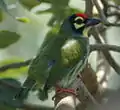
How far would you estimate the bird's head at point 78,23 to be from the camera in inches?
53.6

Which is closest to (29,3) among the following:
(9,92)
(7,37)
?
(7,37)

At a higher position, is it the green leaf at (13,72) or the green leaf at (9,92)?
the green leaf at (13,72)

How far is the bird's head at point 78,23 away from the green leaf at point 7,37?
0.30 m

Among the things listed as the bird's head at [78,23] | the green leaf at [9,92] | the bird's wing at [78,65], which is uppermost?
the bird's head at [78,23]

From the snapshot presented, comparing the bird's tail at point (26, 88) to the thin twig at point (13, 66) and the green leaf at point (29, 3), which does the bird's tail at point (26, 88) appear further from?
the green leaf at point (29, 3)

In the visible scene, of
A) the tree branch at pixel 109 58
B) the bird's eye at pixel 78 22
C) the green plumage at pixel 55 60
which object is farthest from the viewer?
the bird's eye at pixel 78 22

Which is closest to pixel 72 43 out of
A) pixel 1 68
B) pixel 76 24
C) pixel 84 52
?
pixel 84 52

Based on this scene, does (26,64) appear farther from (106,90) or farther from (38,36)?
(38,36)

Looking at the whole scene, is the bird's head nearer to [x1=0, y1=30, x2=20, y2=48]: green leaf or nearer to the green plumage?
the green plumage

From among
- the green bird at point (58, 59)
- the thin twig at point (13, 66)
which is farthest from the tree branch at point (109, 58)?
the thin twig at point (13, 66)

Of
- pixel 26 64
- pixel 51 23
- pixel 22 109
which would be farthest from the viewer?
pixel 51 23

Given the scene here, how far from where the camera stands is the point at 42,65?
121 cm

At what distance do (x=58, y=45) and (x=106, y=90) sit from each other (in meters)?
0.21

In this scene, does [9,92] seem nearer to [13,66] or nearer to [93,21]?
[13,66]
